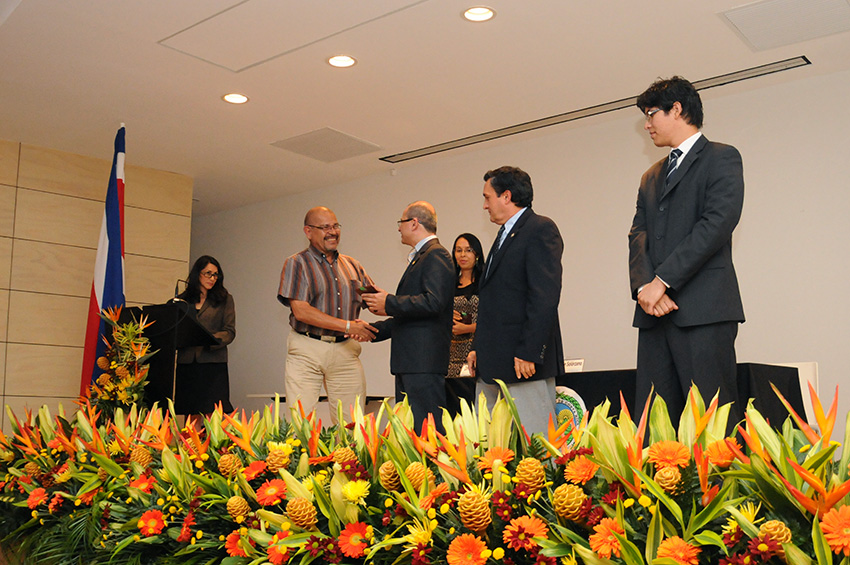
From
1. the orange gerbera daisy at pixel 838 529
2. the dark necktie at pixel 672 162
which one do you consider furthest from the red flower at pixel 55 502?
the dark necktie at pixel 672 162

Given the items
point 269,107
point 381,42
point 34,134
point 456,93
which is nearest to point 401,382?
point 381,42

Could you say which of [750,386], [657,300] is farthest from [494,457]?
[750,386]

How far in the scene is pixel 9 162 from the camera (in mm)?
6422

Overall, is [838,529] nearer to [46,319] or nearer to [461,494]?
[461,494]

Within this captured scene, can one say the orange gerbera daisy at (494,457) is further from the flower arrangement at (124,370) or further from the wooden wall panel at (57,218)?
the wooden wall panel at (57,218)

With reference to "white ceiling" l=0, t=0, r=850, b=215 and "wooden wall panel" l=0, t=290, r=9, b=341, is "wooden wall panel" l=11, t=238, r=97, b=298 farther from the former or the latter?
"white ceiling" l=0, t=0, r=850, b=215

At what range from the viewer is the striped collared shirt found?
436 centimetres

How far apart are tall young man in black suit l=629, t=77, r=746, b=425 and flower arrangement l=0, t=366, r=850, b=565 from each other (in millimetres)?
1184

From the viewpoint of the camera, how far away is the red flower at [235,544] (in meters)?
1.21

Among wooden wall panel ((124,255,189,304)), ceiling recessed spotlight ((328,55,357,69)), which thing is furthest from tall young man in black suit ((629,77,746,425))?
wooden wall panel ((124,255,189,304))

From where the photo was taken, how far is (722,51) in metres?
4.68

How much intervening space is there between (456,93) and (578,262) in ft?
5.07

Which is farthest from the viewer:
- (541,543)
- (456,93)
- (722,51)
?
(456,93)

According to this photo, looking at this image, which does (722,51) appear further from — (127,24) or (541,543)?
(541,543)
